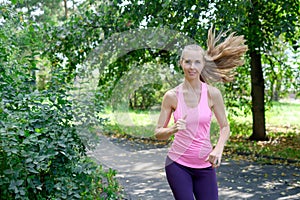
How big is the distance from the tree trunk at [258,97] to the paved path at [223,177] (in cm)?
238

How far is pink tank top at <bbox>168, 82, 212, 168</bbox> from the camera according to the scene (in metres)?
2.85

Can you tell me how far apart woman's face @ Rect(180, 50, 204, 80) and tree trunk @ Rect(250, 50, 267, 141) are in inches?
276

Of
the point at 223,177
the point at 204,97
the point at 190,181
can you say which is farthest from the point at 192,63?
the point at 223,177

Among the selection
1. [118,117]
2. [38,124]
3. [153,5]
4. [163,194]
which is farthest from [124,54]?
[38,124]

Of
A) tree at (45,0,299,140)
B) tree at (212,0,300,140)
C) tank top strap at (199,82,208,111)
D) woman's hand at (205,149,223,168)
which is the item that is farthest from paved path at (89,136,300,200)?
tank top strap at (199,82,208,111)

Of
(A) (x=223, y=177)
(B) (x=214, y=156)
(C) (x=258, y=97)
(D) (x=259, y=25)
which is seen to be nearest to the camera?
(B) (x=214, y=156)

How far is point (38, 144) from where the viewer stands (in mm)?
3314

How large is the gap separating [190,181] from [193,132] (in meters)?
0.35

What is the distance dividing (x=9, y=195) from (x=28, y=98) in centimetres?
84

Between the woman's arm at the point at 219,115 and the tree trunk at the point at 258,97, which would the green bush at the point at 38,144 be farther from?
the tree trunk at the point at 258,97

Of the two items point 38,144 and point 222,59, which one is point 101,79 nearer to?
point 38,144

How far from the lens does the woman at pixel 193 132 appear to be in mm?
2836

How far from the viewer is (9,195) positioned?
3.34 metres

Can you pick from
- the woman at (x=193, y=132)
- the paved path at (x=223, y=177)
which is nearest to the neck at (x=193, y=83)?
the woman at (x=193, y=132)
